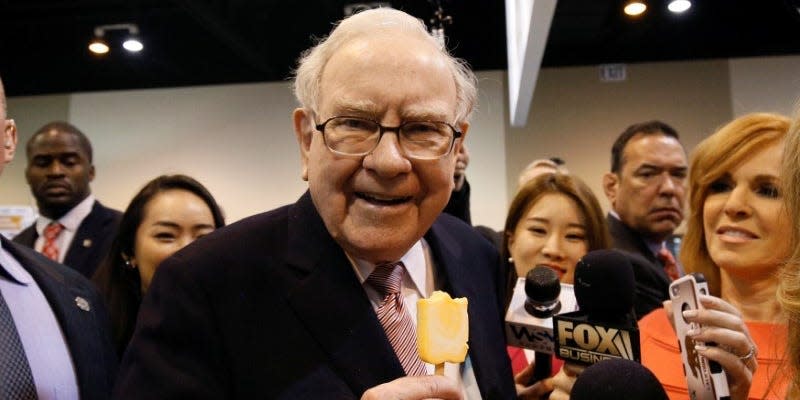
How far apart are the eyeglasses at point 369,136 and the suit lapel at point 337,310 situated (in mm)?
199

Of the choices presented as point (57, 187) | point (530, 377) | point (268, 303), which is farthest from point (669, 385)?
point (57, 187)

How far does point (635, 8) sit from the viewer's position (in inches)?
213

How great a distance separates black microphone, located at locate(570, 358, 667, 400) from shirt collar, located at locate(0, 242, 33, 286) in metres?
1.36

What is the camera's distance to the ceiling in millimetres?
5426

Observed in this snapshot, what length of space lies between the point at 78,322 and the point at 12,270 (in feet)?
0.69

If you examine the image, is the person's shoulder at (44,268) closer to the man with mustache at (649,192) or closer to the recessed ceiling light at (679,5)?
the man with mustache at (649,192)

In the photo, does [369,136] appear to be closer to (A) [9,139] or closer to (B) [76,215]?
(A) [9,139]

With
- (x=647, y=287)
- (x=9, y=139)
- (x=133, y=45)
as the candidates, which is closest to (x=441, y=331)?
(x=9, y=139)

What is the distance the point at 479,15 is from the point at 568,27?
928 millimetres

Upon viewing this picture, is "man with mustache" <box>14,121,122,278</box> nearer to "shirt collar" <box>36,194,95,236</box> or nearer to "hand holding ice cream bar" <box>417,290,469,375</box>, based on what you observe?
"shirt collar" <box>36,194,95,236</box>

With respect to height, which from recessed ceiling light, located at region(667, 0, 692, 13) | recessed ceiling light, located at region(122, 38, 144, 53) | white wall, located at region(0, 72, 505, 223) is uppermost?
recessed ceiling light, located at region(122, 38, 144, 53)

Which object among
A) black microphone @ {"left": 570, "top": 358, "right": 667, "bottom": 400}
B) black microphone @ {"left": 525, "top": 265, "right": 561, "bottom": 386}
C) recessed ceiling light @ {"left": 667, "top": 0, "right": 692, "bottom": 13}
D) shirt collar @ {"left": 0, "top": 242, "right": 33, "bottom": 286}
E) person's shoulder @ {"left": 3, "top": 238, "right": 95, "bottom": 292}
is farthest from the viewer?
recessed ceiling light @ {"left": 667, "top": 0, "right": 692, "bottom": 13}

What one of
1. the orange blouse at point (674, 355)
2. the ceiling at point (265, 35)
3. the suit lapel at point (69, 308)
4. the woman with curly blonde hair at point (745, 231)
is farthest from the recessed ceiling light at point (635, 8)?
the suit lapel at point (69, 308)

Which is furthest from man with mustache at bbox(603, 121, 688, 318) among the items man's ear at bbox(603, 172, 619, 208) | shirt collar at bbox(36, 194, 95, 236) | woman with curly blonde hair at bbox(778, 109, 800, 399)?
shirt collar at bbox(36, 194, 95, 236)
